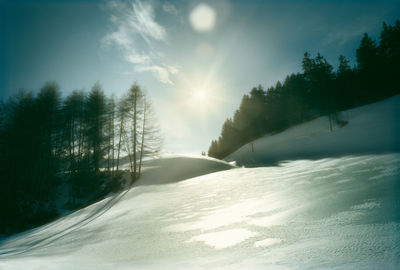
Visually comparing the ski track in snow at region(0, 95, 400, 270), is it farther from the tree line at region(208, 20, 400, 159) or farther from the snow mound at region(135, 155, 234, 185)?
the tree line at region(208, 20, 400, 159)

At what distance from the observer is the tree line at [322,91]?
91.0ft

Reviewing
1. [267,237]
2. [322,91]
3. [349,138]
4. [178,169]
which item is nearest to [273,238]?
Result: [267,237]

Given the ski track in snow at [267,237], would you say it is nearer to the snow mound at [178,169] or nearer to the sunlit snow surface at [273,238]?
the sunlit snow surface at [273,238]

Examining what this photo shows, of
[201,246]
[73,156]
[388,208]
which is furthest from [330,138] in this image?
[73,156]

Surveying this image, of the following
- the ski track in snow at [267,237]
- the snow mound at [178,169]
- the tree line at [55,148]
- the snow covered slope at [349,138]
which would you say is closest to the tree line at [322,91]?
the snow covered slope at [349,138]

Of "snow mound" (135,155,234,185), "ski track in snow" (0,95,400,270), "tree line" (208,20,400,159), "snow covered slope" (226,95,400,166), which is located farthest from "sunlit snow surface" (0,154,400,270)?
"tree line" (208,20,400,159)

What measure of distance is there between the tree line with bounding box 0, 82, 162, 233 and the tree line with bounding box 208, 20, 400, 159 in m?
23.7

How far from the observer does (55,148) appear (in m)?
20.0

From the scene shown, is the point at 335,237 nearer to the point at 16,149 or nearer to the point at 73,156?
the point at 16,149

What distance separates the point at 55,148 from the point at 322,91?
37.9 metres

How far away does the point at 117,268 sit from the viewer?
220 cm

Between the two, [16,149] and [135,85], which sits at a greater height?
[135,85]

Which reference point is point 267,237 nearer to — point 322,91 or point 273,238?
point 273,238

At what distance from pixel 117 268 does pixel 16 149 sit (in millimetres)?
19735
